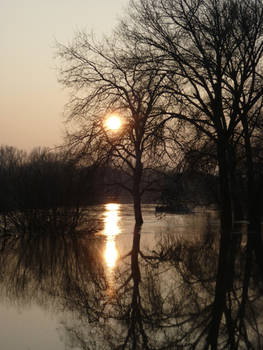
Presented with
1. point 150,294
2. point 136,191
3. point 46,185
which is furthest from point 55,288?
point 136,191

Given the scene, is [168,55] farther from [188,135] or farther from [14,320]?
[14,320]

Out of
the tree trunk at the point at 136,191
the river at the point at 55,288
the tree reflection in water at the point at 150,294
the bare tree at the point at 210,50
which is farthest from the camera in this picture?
the tree trunk at the point at 136,191

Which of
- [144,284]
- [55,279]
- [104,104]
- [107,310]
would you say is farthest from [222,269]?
[104,104]

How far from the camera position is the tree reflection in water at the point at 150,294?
28.9 ft

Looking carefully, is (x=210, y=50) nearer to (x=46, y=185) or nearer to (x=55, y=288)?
(x=46, y=185)

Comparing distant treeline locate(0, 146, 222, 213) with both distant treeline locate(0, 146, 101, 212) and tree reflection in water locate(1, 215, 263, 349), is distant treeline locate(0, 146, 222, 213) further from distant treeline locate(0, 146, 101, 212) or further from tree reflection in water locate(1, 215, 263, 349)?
tree reflection in water locate(1, 215, 263, 349)

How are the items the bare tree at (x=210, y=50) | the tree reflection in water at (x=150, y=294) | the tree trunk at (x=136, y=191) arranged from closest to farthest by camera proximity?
the tree reflection in water at (x=150, y=294) → the bare tree at (x=210, y=50) → the tree trunk at (x=136, y=191)

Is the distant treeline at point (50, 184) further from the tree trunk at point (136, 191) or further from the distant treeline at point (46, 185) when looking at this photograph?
the tree trunk at point (136, 191)

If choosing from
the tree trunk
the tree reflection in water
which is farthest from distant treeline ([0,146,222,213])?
the tree trunk

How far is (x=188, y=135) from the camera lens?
103 feet

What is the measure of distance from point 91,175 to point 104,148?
4.59 ft

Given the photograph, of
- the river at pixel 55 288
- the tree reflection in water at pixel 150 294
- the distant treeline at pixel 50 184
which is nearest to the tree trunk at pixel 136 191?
the distant treeline at pixel 50 184

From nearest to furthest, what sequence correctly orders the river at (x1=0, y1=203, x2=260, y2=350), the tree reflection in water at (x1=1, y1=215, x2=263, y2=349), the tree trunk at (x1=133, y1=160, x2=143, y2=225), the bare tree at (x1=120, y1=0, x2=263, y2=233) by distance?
the tree reflection in water at (x1=1, y1=215, x2=263, y2=349) → the river at (x1=0, y1=203, x2=260, y2=350) → the bare tree at (x1=120, y1=0, x2=263, y2=233) → the tree trunk at (x1=133, y1=160, x2=143, y2=225)

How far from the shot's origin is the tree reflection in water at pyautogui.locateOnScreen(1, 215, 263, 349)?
28.9 ft
